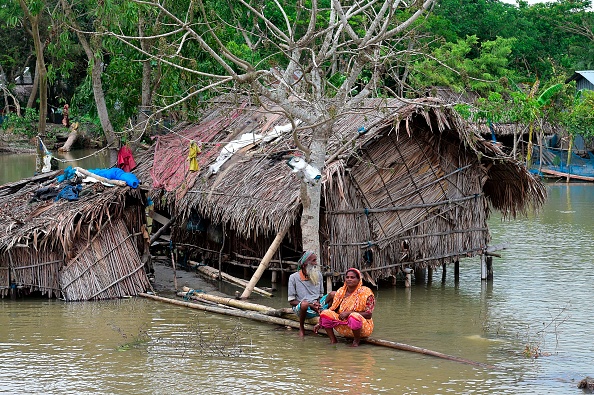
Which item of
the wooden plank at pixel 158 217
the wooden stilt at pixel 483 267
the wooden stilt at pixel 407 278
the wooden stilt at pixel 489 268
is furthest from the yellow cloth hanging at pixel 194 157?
the wooden stilt at pixel 489 268

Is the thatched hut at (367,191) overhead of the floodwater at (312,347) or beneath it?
overhead

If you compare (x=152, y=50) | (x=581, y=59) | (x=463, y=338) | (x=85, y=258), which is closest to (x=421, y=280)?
(x=463, y=338)

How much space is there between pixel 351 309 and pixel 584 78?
994 inches

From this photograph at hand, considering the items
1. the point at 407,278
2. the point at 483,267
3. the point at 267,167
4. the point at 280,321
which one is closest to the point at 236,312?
the point at 280,321

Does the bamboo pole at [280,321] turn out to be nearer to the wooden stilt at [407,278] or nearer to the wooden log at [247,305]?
the wooden log at [247,305]

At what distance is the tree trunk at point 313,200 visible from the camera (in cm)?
1015

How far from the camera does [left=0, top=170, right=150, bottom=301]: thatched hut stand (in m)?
11.0

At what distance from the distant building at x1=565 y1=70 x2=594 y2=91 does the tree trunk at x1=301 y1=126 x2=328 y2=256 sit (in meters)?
22.7

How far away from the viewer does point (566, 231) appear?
57.9 feet

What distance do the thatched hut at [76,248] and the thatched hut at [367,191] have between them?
Answer: 4.71 feet

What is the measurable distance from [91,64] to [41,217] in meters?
5.73

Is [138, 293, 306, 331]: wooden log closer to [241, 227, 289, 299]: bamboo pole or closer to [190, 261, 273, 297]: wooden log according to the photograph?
[241, 227, 289, 299]: bamboo pole

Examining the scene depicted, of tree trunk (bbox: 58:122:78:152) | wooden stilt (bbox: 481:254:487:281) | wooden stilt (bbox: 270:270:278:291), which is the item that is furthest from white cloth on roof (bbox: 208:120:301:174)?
tree trunk (bbox: 58:122:78:152)

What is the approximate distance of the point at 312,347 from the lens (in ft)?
29.6
